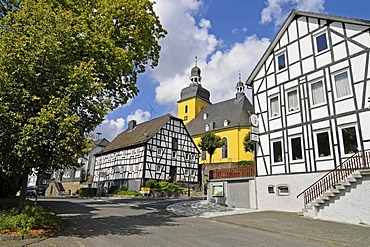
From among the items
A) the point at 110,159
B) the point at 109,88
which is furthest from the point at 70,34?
the point at 110,159

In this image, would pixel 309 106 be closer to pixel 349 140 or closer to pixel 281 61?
pixel 349 140

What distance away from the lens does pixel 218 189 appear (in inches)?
876

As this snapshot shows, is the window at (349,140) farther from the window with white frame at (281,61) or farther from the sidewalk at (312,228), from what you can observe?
the window with white frame at (281,61)

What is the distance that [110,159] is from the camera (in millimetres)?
45625

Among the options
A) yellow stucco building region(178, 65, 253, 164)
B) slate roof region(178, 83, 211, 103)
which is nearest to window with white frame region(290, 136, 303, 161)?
yellow stucco building region(178, 65, 253, 164)

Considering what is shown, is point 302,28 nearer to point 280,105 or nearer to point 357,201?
point 280,105

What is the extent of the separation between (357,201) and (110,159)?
37768 millimetres

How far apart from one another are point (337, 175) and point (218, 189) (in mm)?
9424

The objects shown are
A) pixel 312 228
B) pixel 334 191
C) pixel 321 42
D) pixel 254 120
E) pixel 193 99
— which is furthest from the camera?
pixel 193 99

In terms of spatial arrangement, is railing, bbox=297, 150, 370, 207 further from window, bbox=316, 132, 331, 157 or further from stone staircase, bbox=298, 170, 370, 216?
window, bbox=316, 132, 331, 157

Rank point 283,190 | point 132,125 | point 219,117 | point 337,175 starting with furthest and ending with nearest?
1. point 219,117
2. point 132,125
3. point 283,190
4. point 337,175

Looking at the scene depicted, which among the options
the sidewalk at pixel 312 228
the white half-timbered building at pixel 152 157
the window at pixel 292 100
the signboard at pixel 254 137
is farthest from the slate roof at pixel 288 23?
the white half-timbered building at pixel 152 157

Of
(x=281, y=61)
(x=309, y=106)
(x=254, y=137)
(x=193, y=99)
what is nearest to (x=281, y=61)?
(x=281, y=61)

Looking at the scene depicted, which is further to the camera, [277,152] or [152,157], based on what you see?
[152,157]
